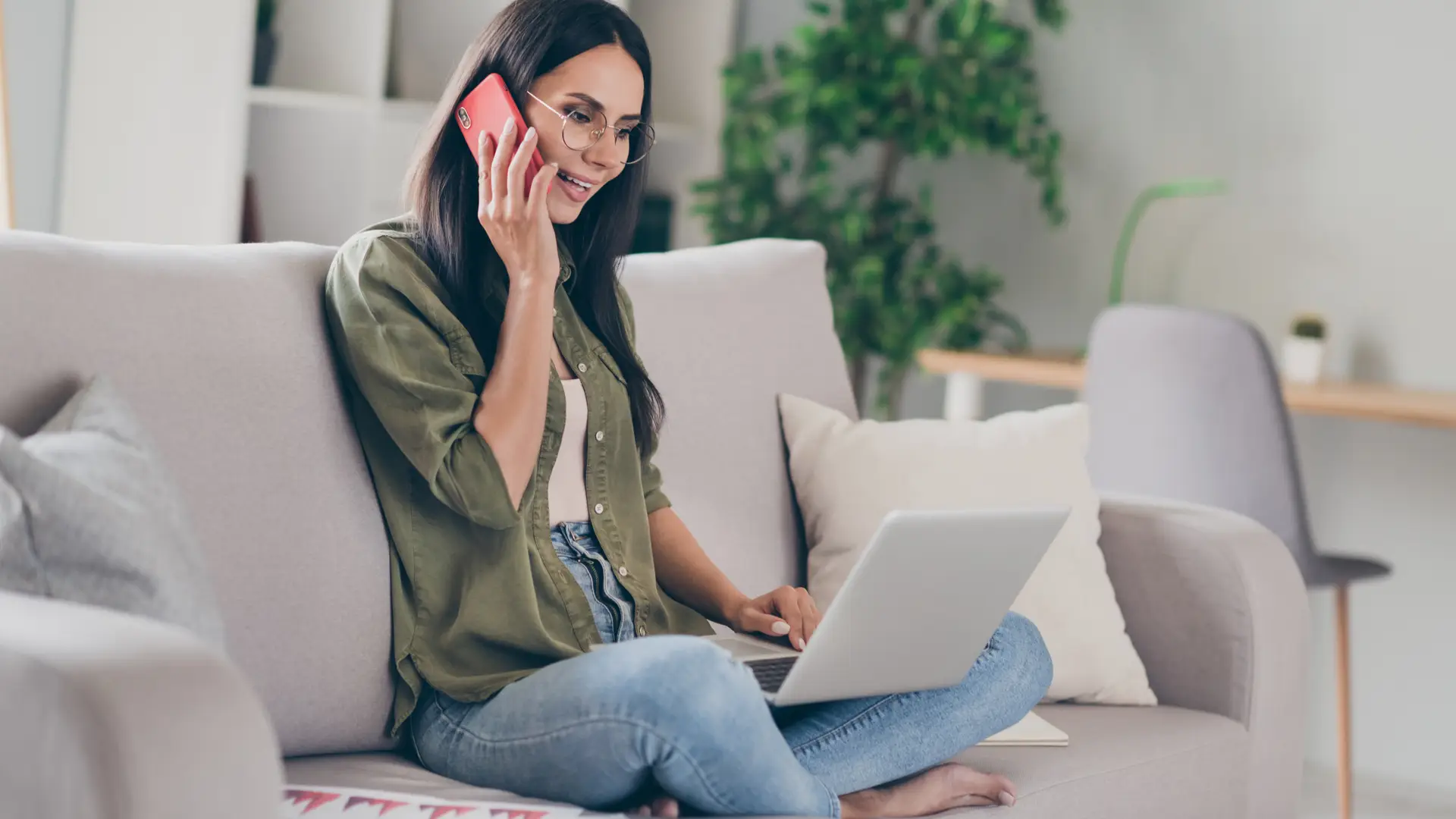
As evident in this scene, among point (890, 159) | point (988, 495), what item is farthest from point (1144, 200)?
point (988, 495)

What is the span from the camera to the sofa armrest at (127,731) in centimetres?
84

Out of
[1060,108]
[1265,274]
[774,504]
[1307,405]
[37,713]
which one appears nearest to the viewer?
[37,713]

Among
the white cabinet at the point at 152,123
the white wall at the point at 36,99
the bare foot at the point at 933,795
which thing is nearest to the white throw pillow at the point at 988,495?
the bare foot at the point at 933,795

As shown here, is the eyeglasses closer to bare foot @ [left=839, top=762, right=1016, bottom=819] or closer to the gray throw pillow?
the gray throw pillow

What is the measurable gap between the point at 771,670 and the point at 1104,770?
16.1 inches

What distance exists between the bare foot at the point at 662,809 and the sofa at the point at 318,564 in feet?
0.54

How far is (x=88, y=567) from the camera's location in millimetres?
1145

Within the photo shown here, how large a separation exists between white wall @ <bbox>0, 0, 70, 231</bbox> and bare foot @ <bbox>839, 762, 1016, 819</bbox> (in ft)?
5.78

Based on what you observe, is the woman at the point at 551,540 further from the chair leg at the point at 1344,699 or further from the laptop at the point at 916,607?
the chair leg at the point at 1344,699

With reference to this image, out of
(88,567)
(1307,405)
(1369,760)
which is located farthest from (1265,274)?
(88,567)

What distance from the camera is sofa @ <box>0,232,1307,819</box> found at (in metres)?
0.88

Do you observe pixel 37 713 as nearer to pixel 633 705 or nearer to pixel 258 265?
pixel 633 705

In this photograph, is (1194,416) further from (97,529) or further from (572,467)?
(97,529)

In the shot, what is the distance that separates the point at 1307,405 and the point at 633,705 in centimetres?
177
